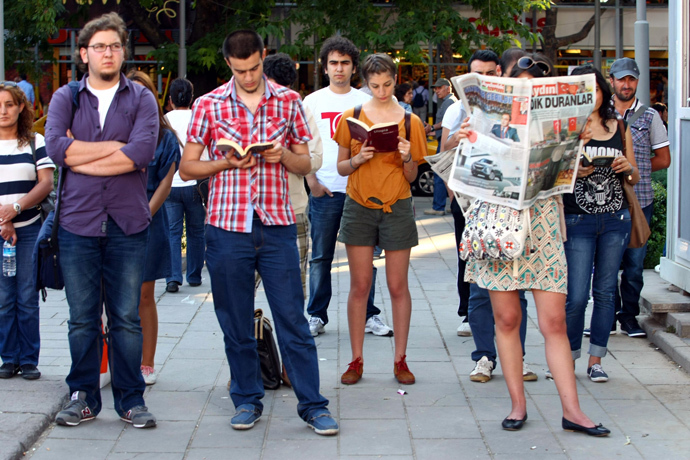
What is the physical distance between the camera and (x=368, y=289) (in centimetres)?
545

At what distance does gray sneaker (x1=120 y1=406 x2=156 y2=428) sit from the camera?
4656 mm

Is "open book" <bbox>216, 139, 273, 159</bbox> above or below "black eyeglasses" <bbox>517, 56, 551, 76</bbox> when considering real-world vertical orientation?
below

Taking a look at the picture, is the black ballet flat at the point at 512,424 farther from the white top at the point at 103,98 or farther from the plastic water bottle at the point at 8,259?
the plastic water bottle at the point at 8,259

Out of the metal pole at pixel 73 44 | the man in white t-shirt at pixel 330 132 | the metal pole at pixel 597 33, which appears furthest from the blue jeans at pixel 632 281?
the metal pole at pixel 73 44

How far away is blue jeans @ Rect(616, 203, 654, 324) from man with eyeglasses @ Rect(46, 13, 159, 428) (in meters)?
3.70

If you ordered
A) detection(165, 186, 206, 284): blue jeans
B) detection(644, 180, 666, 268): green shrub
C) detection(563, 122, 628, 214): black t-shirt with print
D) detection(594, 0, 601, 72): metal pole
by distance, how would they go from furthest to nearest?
detection(594, 0, 601, 72): metal pole → detection(165, 186, 206, 284): blue jeans → detection(644, 180, 666, 268): green shrub → detection(563, 122, 628, 214): black t-shirt with print

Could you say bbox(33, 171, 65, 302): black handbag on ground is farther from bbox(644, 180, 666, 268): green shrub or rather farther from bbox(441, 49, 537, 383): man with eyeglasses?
bbox(644, 180, 666, 268): green shrub

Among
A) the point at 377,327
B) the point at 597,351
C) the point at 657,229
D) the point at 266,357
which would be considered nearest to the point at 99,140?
the point at 266,357

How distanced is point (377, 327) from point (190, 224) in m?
2.75

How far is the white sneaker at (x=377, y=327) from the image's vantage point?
669 cm

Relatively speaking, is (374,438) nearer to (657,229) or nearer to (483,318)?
(483,318)

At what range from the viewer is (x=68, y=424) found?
4684 millimetres

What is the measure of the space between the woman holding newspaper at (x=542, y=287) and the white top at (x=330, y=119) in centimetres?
189

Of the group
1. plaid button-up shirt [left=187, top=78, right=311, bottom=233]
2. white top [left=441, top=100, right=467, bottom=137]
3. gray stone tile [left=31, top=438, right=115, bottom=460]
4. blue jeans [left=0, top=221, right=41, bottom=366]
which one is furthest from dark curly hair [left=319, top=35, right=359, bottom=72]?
gray stone tile [left=31, top=438, right=115, bottom=460]
